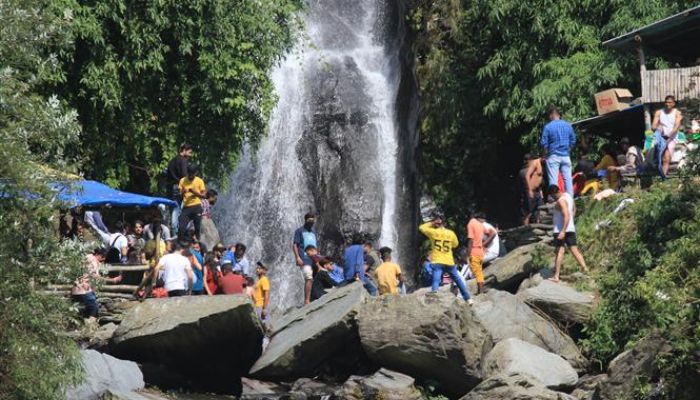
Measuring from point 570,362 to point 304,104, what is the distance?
56.5 feet

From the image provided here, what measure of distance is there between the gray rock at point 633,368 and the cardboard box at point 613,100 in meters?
9.13

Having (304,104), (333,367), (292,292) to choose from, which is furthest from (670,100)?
(304,104)

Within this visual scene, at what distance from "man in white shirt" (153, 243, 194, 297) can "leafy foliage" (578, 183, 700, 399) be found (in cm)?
620

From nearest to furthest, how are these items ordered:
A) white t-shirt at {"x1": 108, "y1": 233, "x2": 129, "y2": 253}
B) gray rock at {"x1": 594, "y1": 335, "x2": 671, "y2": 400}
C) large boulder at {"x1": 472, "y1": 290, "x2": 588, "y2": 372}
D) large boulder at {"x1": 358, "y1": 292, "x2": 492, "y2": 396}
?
gray rock at {"x1": 594, "y1": 335, "x2": 671, "y2": 400}, large boulder at {"x1": 358, "y1": 292, "x2": 492, "y2": 396}, large boulder at {"x1": 472, "y1": 290, "x2": 588, "y2": 372}, white t-shirt at {"x1": 108, "y1": 233, "x2": 129, "y2": 253}

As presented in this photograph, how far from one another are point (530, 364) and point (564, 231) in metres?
2.89

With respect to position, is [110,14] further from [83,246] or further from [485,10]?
[83,246]

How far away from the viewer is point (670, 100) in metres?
22.4

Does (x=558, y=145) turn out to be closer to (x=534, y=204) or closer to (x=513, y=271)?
(x=513, y=271)

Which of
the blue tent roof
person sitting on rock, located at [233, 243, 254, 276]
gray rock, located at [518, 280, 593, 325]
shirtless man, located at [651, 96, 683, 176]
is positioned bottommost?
gray rock, located at [518, 280, 593, 325]

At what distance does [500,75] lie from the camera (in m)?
30.0

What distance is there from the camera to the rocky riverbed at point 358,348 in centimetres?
1906

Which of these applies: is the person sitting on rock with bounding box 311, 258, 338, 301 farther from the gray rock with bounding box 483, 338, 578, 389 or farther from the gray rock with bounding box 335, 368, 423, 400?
the gray rock with bounding box 483, 338, 578, 389

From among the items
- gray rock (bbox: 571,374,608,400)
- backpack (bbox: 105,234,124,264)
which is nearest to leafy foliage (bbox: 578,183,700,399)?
gray rock (bbox: 571,374,608,400)

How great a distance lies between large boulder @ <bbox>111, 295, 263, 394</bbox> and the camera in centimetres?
2014
